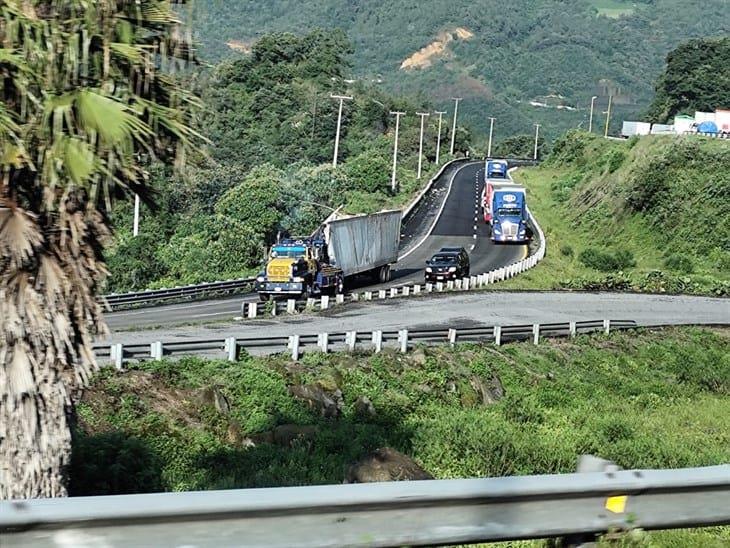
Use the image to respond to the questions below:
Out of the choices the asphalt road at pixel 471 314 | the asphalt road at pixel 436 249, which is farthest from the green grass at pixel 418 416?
the asphalt road at pixel 436 249

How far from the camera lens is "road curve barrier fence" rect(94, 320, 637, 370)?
24328 millimetres

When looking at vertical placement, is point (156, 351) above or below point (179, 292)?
above

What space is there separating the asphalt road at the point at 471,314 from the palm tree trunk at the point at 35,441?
2294 centimetres

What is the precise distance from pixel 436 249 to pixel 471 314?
30.5m

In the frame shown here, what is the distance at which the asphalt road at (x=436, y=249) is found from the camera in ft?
128

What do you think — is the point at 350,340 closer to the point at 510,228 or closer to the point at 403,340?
the point at 403,340

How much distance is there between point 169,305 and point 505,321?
1249 cm

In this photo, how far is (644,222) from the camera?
8019 centimetres

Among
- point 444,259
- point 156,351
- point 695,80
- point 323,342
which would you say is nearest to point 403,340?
point 323,342

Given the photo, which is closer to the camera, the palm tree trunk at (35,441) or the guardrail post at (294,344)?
the palm tree trunk at (35,441)

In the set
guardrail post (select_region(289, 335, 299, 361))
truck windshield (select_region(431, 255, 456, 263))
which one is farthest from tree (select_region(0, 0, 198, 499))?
truck windshield (select_region(431, 255, 456, 263))

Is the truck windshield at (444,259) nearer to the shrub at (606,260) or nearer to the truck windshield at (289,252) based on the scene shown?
the truck windshield at (289,252)

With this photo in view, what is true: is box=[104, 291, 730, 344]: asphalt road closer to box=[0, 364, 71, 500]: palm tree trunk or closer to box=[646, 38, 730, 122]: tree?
box=[0, 364, 71, 500]: palm tree trunk

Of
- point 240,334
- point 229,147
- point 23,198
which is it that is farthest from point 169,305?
point 229,147
